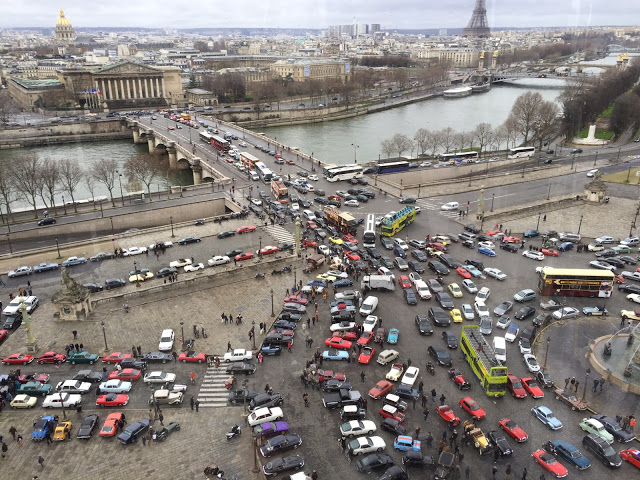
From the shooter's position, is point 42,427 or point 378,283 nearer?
point 42,427

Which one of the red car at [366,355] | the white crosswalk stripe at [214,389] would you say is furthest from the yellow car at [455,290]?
the white crosswalk stripe at [214,389]

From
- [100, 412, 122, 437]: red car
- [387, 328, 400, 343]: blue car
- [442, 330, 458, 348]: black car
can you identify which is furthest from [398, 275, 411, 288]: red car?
[100, 412, 122, 437]: red car

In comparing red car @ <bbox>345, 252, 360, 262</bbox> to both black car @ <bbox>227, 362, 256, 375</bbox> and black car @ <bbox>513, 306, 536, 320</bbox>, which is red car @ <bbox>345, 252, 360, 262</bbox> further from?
black car @ <bbox>227, 362, 256, 375</bbox>

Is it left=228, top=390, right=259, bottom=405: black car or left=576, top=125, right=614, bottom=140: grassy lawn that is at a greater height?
left=576, top=125, right=614, bottom=140: grassy lawn

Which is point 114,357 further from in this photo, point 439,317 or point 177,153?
point 177,153

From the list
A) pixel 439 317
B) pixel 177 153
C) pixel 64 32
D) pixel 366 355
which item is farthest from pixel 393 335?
pixel 64 32

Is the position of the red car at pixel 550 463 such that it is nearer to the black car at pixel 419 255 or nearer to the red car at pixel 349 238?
the black car at pixel 419 255

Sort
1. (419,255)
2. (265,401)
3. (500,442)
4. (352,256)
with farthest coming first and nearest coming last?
(419,255) < (352,256) < (265,401) < (500,442)
